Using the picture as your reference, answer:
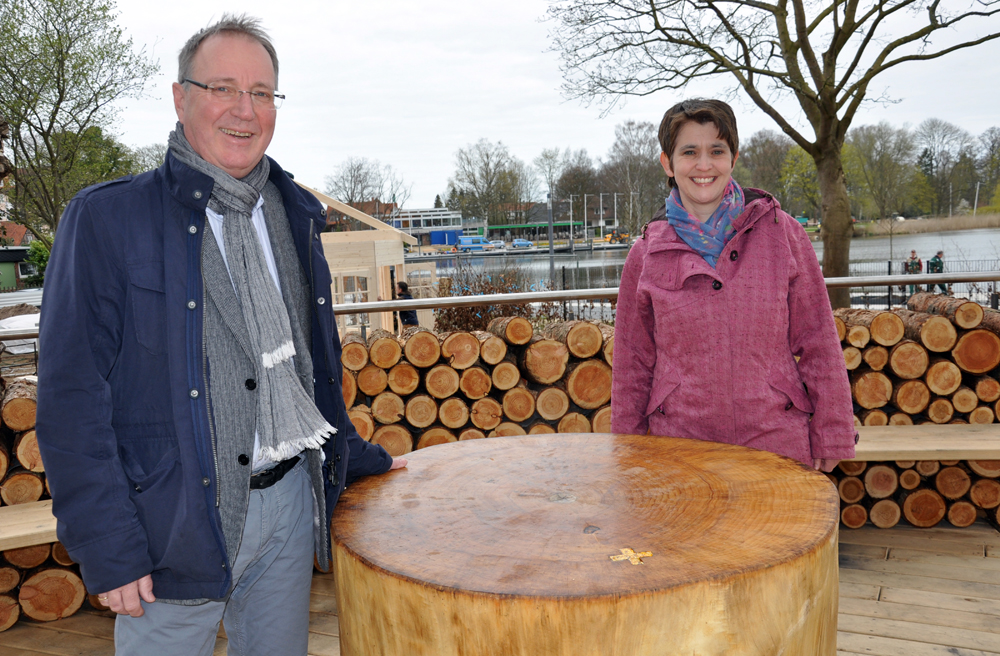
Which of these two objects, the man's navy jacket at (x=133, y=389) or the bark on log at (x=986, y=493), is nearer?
the man's navy jacket at (x=133, y=389)

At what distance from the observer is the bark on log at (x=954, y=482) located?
12.3ft

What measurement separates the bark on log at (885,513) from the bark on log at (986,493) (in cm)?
38

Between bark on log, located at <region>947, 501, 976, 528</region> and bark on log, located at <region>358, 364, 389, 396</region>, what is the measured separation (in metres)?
3.09

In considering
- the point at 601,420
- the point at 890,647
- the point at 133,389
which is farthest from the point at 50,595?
the point at 890,647

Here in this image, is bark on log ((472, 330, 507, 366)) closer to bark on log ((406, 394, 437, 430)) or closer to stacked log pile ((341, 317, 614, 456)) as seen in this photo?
stacked log pile ((341, 317, 614, 456))

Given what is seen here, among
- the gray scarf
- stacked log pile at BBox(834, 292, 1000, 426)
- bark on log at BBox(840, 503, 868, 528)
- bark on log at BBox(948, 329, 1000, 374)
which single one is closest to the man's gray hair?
the gray scarf

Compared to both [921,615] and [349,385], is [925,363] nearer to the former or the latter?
[921,615]

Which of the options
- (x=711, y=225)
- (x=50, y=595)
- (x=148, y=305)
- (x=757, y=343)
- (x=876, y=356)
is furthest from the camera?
(x=876, y=356)

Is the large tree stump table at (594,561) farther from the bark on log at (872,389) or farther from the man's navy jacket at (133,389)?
the bark on log at (872,389)

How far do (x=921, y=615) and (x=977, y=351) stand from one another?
5.85 feet

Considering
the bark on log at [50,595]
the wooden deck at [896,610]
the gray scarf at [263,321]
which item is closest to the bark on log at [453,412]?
the wooden deck at [896,610]

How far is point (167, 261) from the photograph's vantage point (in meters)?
1.30

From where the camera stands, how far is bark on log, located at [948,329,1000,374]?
12.6 ft

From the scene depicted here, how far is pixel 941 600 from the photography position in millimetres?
2836
